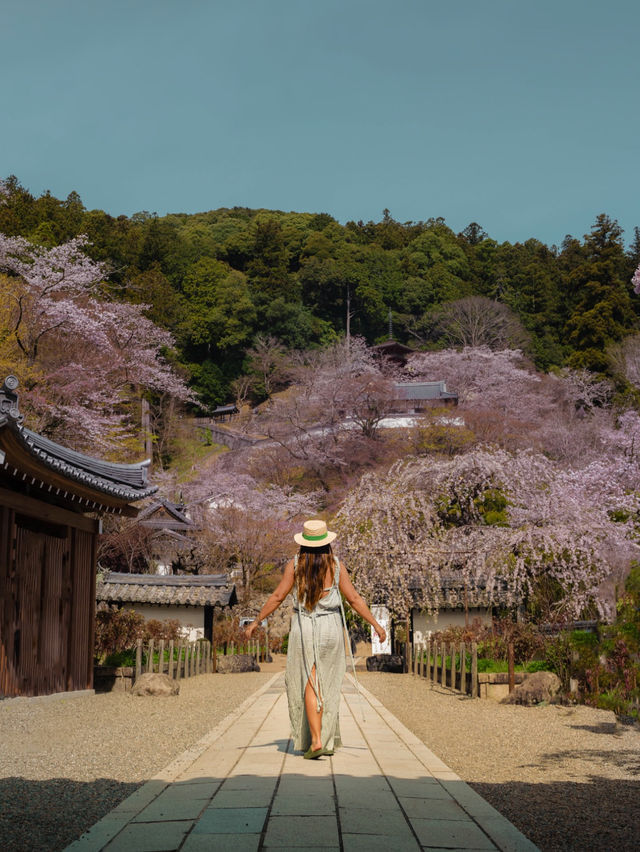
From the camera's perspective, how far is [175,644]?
18188 millimetres

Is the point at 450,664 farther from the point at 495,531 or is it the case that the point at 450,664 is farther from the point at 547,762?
the point at 547,762

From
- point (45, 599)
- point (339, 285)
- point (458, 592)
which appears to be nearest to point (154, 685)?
point (45, 599)

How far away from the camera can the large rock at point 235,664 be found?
21297 mm

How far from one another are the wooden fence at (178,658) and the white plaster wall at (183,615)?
3.41 feet

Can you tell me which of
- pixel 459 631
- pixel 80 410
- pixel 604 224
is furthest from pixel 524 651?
pixel 604 224

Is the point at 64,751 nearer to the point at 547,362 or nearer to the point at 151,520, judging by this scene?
the point at 151,520

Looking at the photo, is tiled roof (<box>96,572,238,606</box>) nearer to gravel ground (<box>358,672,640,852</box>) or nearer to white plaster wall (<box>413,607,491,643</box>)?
white plaster wall (<box>413,607,491,643</box>)

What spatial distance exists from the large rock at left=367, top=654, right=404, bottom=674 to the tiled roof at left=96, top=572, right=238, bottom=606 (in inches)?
174

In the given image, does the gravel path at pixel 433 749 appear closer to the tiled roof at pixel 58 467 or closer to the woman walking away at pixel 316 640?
the woman walking away at pixel 316 640

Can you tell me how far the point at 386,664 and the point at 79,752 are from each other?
51.3 ft

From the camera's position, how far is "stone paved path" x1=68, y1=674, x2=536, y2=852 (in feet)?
11.4

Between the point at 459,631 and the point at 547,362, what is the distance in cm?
3530

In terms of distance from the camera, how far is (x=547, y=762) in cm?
724

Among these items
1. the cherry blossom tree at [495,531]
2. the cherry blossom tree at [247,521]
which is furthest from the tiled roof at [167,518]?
the cherry blossom tree at [495,531]
